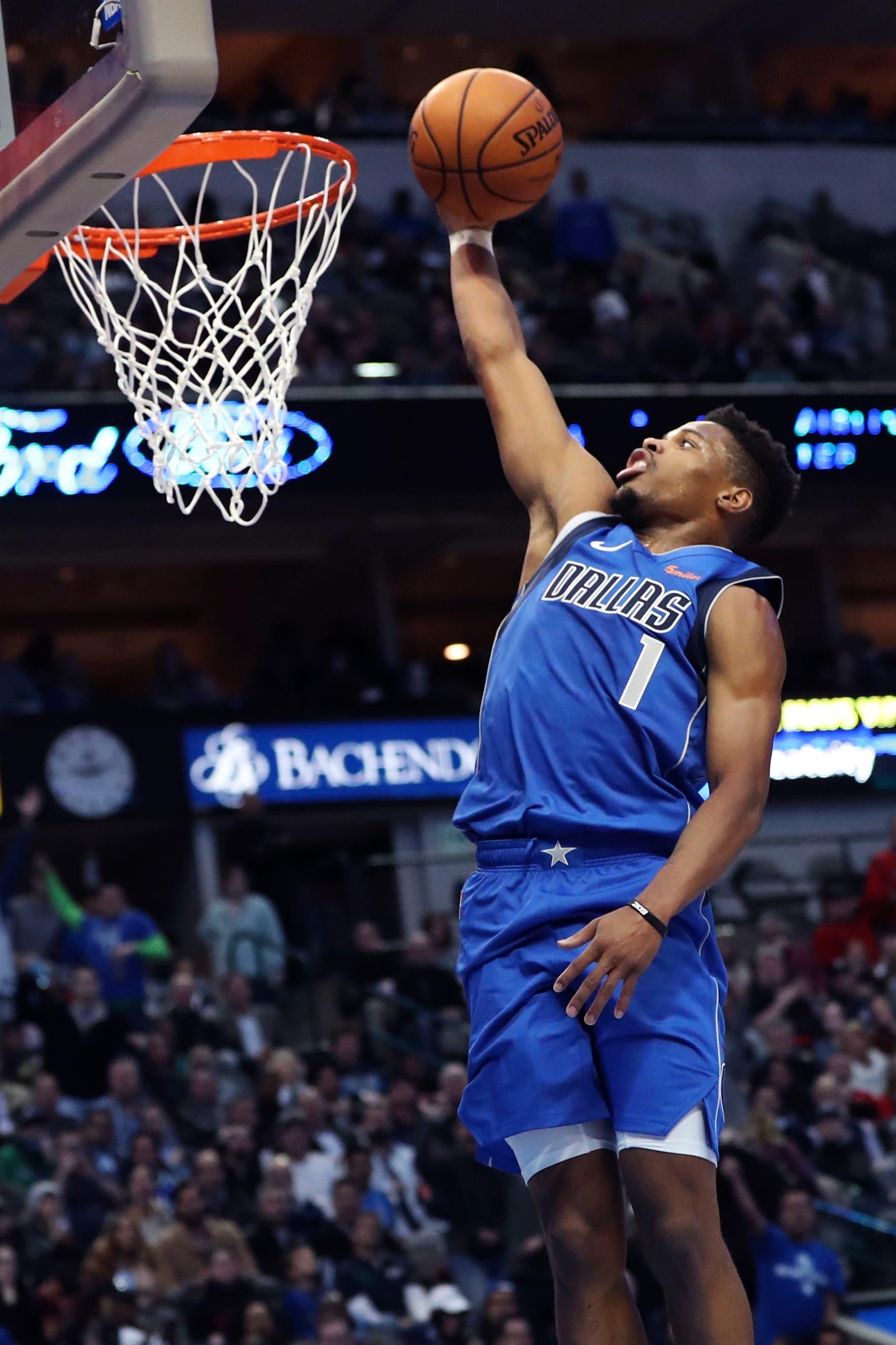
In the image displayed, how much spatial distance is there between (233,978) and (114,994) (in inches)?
27.9

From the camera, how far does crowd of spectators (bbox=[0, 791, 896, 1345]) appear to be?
903 centimetres

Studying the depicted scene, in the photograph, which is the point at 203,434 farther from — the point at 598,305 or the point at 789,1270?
the point at 598,305

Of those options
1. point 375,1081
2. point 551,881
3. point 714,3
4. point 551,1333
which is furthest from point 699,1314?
point 714,3

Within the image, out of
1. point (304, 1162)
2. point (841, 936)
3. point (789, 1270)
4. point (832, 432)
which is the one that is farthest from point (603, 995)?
point (832, 432)

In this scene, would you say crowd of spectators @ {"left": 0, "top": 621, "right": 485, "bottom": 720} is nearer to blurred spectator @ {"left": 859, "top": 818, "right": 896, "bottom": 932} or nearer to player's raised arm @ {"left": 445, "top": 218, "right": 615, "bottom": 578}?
blurred spectator @ {"left": 859, "top": 818, "right": 896, "bottom": 932}

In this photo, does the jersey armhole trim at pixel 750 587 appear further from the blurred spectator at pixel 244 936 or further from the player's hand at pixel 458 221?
the blurred spectator at pixel 244 936

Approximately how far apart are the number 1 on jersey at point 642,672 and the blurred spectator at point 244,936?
9.18 meters

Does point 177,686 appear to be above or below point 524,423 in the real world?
above

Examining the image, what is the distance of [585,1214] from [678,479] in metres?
1.40

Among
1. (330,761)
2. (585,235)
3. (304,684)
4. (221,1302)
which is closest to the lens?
(221,1302)

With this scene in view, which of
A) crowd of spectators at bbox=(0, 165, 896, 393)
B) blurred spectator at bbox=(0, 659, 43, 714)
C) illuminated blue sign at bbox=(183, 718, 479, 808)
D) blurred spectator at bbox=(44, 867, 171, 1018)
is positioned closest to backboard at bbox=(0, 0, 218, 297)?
blurred spectator at bbox=(44, 867, 171, 1018)

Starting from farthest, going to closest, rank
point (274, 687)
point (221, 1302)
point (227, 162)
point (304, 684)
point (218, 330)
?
point (304, 684)
point (274, 687)
point (221, 1302)
point (218, 330)
point (227, 162)

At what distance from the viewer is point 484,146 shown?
4.22 metres

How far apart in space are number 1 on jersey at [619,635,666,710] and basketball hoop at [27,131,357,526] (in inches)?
57.7
